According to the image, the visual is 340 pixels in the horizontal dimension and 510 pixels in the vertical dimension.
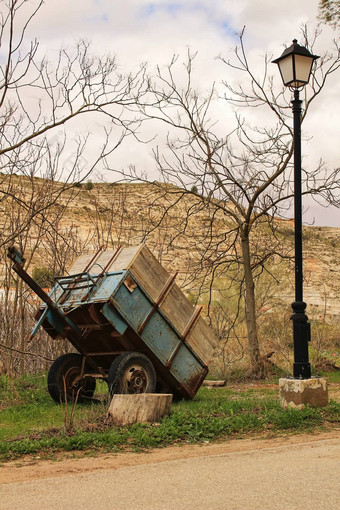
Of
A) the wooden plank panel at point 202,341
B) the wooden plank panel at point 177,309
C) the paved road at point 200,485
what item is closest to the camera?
the paved road at point 200,485

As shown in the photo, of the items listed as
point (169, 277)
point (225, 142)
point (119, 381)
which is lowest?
point (119, 381)

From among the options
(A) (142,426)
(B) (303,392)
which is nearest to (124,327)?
(A) (142,426)

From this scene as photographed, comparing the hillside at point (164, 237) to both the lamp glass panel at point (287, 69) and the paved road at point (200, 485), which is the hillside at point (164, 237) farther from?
the paved road at point (200, 485)

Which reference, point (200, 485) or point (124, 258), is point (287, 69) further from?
point (200, 485)

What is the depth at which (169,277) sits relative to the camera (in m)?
11.3

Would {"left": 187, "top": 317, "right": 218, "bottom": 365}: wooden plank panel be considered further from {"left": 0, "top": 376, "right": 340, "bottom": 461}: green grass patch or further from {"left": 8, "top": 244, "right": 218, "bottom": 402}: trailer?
{"left": 0, "top": 376, "right": 340, "bottom": 461}: green grass patch

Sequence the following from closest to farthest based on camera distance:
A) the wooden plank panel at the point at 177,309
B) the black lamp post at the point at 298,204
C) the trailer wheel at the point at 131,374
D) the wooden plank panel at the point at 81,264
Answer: the black lamp post at the point at 298,204 → the trailer wheel at the point at 131,374 → the wooden plank panel at the point at 177,309 → the wooden plank panel at the point at 81,264

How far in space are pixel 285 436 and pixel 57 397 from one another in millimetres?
4662

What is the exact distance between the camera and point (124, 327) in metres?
10.4

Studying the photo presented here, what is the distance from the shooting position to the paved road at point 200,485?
5176 millimetres

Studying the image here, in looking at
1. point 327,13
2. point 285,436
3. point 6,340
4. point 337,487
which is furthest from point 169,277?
point 327,13

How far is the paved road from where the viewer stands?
5.18 metres

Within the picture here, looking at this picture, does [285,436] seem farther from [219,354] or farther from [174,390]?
[219,354]

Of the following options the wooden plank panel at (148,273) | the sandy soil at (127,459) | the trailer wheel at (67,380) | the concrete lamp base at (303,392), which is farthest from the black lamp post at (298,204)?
the trailer wheel at (67,380)
